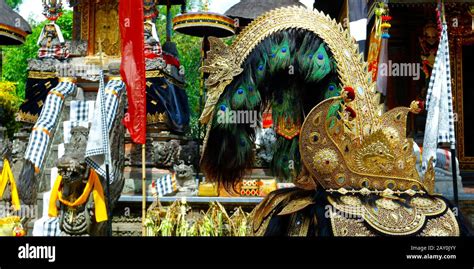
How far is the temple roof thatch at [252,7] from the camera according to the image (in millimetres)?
16266

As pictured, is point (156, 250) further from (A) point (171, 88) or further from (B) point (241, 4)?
(B) point (241, 4)

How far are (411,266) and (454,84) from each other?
9.39m

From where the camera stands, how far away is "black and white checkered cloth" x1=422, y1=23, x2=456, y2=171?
21.7 feet

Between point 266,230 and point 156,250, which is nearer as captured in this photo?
point 156,250

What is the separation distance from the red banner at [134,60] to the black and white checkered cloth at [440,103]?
380 cm

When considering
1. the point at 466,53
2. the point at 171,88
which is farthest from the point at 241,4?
the point at 466,53

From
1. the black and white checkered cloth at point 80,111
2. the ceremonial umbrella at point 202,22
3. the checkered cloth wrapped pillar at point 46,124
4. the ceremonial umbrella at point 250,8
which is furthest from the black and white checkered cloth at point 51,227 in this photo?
the ceremonial umbrella at point 250,8

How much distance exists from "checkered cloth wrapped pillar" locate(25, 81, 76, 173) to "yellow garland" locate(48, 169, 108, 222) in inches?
98.3

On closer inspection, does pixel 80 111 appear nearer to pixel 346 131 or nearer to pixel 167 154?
pixel 167 154

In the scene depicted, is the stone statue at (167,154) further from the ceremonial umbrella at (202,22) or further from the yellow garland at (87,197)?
the yellow garland at (87,197)

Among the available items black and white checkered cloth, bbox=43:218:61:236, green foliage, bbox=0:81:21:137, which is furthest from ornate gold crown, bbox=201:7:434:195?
green foliage, bbox=0:81:21:137

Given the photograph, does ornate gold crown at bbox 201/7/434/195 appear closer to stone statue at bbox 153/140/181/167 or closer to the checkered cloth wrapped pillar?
the checkered cloth wrapped pillar

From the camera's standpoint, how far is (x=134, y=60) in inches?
319

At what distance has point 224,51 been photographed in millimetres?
5727
